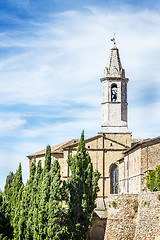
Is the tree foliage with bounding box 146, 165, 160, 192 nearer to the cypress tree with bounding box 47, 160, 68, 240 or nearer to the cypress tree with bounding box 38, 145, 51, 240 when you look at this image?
the cypress tree with bounding box 47, 160, 68, 240

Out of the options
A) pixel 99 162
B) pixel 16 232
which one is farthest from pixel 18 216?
pixel 99 162

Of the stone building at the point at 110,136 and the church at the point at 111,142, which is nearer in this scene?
the church at the point at 111,142

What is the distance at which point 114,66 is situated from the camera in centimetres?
5422

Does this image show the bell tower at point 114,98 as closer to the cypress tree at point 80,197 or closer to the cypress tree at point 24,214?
the cypress tree at point 80,197

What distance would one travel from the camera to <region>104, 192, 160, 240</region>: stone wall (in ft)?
95.1

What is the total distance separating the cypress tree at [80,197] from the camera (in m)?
34.1

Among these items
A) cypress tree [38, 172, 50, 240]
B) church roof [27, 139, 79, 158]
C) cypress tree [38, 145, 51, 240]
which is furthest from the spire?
cypress tree [38, 172, 50, 240]

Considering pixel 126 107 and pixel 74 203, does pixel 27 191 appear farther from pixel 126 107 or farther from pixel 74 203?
pixel 126 107

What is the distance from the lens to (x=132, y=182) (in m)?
41.4

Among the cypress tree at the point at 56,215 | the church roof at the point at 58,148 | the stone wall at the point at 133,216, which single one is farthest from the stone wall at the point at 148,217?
the church roof at the point at 58,148

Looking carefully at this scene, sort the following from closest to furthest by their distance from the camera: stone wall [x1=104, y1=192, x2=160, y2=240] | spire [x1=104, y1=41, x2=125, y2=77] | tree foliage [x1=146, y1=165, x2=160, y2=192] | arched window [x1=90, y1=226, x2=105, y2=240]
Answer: stone wall [x1=104, y1=192, x2=160, y2=240]
tree foliage [x1=146, y1=165, x2=160, y2=192]
arched window [x1=90, y1=226, x2=105, y2=240]
spire [x1=104, y1=41, x2=125, y2=77]

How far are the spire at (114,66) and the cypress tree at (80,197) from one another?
1824 centimetres

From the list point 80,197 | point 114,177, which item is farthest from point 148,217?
point 114,177

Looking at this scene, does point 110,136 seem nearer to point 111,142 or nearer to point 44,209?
point 111,142
